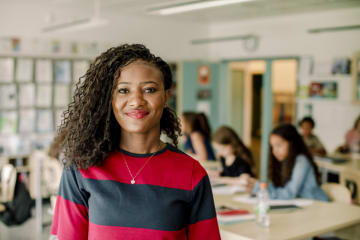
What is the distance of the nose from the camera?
1.25 m

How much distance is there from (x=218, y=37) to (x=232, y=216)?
5198 mm

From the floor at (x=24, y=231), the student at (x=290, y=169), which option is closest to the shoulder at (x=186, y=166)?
the student at (x=290, y=169)

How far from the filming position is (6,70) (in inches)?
217

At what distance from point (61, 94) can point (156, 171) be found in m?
5.03

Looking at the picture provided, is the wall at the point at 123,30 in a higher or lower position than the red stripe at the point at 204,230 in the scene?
higher

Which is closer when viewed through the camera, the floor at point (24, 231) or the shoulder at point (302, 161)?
the shoulder at point (302, 161)

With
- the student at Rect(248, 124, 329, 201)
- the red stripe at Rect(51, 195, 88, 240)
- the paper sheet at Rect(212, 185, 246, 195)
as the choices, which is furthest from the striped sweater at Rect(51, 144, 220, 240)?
the paper sheet at Rect(212, 185, 246, 195)

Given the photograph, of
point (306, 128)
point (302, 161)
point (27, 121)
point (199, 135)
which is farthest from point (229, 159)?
point (27, 121)

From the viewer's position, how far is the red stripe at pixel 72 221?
1.25 meters

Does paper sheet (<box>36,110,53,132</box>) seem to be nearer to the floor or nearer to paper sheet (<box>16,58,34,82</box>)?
paper sheet (<box>16,58,34,82</box>)

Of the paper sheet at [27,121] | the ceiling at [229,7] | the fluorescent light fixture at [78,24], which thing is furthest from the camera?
the paper sheet at [27,121]

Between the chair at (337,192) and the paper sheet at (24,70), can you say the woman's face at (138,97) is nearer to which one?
the chair at (337,192)

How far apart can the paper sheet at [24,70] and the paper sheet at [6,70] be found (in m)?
0.08

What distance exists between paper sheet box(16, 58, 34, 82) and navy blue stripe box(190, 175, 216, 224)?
16.2ft
